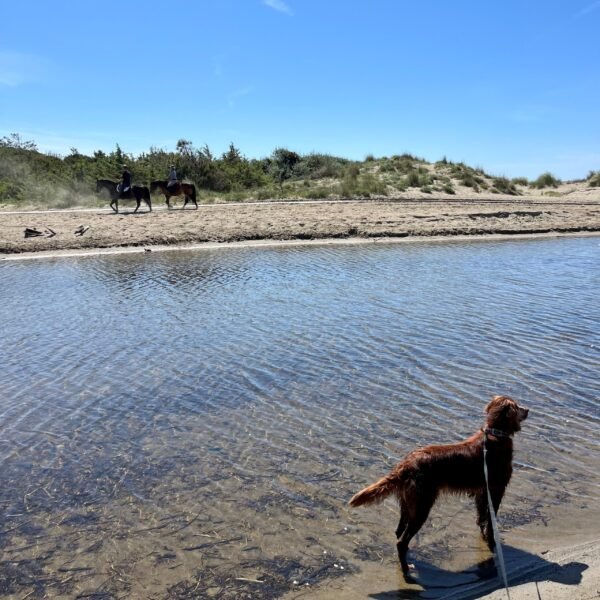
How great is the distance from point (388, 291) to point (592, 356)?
5301 mm

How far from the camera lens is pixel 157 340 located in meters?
9.94

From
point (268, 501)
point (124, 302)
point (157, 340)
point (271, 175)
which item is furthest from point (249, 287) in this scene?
point (271, 175)

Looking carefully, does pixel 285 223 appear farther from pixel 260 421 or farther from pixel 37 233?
pixel 260 421

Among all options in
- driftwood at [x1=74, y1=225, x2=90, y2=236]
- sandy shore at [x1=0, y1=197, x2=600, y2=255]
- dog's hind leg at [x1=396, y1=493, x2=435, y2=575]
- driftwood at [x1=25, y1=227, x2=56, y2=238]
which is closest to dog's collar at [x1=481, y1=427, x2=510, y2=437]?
dog's hind leg at [x1=396, y1=493, x2=435, y2=575]

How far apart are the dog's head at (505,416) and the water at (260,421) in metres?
Answer: 0.86

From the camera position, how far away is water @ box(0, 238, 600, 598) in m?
4.46

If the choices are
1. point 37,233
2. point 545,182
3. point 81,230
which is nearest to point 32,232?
point 37,233

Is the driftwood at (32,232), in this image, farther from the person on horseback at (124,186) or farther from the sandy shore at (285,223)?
the person on horseback at (124,186)

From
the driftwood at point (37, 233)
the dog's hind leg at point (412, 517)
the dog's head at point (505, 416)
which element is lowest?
the dog's hind leg at point (412, 517)

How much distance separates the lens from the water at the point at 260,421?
14.6ft

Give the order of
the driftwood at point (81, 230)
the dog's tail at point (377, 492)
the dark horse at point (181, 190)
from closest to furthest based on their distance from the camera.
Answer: the dog's tail at point (377, 492)
the driftwood at point (81, 230)
the dark horse at point (181, 190)

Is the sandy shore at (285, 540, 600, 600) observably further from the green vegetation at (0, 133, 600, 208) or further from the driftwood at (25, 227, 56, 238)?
the green vegetation at (0, 133, 600, 208)

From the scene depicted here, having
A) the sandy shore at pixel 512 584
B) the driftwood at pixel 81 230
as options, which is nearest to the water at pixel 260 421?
the sandy shore at pixel 512 584

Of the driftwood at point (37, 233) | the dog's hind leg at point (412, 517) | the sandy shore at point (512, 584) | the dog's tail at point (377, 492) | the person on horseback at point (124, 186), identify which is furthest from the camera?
the person on horseback at point (124, 186)
